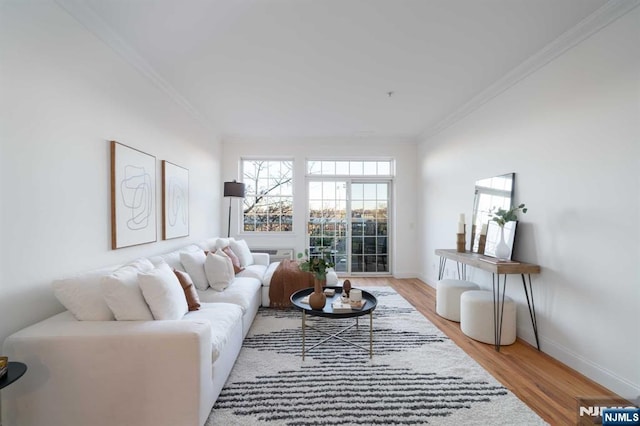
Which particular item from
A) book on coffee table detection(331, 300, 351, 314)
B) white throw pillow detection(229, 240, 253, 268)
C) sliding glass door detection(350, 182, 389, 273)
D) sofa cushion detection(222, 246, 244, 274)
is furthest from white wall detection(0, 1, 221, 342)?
sliding glass door detection(350, 182, 389, 273)

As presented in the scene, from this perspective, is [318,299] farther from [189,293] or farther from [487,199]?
[487,199]

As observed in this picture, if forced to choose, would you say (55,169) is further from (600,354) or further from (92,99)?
(600,354)

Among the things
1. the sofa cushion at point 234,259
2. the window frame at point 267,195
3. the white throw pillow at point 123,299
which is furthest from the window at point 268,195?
the white throw pillow at point 123,299

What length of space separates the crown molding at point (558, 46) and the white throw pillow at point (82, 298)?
156 inches

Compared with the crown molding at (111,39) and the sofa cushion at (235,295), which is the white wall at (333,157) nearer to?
the crown molding at (111,39)

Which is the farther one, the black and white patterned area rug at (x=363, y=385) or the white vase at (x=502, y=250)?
the white vase at (x=502, y=250)

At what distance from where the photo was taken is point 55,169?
1816 mm

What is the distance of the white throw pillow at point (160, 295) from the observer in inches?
70.1

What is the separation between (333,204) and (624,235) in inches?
162

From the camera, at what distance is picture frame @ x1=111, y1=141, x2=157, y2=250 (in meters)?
2.33

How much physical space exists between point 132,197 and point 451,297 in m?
3.57

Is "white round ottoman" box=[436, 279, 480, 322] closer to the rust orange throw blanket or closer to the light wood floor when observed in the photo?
the light wood floor

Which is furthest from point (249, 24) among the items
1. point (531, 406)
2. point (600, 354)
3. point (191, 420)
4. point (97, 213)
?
point (600, 354)

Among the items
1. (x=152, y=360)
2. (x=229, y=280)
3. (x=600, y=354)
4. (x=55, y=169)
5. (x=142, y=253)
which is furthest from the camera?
(x=229, y=280)
